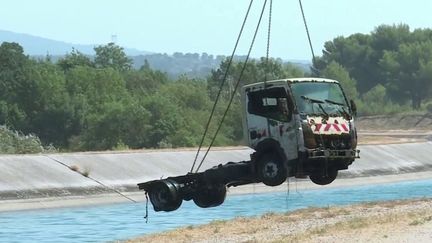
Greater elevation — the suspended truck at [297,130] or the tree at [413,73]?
the tree at [413,73]

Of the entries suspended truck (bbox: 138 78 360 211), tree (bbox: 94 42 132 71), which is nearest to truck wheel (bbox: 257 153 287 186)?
suspended truck (bbox: 138 78 360 211)

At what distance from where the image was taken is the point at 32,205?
2240 inches

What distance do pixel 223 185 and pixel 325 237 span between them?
4.17m

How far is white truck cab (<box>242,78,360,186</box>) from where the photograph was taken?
79.8ft

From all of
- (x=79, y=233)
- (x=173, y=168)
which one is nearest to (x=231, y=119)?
(x=173, y=168)

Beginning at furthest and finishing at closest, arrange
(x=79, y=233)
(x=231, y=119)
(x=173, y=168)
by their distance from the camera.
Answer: (x=231, y=119) < (x=173, y=168) < (x=79, y=233)

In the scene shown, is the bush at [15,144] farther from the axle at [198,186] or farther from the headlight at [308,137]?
the headlight at [308,137]

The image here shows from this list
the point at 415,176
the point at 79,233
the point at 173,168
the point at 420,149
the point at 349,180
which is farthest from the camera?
the point at 420,149

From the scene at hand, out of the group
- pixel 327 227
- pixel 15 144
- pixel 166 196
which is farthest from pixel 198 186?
pixel 15 144

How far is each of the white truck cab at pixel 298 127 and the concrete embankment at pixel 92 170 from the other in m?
34.7

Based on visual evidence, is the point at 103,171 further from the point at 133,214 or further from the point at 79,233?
the point at 79,233

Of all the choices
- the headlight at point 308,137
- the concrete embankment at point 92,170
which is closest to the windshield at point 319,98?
the headlight at point 308,137

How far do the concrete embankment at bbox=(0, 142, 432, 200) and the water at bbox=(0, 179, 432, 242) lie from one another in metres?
3.83

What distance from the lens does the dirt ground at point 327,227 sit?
29.3 metres
